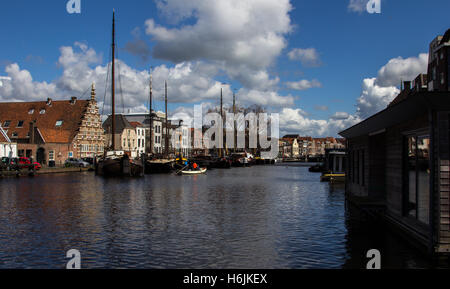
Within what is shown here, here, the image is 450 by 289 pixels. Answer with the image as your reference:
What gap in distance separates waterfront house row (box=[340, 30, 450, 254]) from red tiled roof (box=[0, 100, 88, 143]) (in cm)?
6743

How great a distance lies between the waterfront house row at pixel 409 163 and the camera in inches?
463

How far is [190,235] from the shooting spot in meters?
17.0

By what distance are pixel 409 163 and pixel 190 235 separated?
8581 millimetres

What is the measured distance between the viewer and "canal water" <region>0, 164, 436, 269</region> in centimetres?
1302

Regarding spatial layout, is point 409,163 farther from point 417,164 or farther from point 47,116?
point 47,116

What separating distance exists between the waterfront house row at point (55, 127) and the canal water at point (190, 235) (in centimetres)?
5217

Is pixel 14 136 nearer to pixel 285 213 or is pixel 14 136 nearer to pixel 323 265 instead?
pixel 285 213

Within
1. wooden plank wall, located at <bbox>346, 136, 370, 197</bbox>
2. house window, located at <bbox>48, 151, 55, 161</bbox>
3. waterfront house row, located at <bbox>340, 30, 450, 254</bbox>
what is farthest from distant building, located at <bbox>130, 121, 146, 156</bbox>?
waterfront house row, located at <bbox>340, 30, 450, 254</bbox>

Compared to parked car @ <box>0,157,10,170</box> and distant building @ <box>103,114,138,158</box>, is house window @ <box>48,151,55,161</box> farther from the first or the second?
distant building @ <box>103,114,138,158</box>

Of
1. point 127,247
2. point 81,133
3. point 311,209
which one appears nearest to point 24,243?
point 127,247

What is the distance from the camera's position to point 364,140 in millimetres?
22203

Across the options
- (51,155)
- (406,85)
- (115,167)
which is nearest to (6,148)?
(51,155)

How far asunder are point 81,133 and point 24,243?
7179 cm

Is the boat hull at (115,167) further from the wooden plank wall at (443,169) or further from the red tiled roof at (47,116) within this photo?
the wooden plank wall at (443,169)
